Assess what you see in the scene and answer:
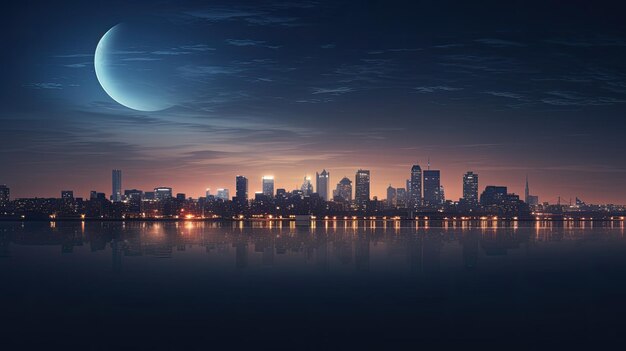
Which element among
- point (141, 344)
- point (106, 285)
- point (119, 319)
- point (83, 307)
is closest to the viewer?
point (141, 344)

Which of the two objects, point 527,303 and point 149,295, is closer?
point 527,303

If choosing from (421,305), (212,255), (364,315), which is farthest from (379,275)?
(212,255)

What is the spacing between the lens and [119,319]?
30.4 meters

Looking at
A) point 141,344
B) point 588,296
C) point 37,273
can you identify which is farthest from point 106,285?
point 588,296

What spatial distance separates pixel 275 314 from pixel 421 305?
9.15m

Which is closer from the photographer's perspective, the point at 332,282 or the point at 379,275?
the point at 332,282

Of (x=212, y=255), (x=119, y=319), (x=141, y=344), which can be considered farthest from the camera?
(x=212, y=255)

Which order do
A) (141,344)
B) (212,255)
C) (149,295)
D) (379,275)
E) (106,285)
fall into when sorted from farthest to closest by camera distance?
(212,255), (379,275), (106,285), (149,295), (141,344)

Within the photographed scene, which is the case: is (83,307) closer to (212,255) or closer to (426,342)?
(426,342)

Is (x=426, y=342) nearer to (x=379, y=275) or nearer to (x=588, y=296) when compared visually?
(x=588, y=296)

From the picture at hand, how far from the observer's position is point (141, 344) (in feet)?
82.1

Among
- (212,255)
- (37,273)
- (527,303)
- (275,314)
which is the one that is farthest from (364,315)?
(212,255)

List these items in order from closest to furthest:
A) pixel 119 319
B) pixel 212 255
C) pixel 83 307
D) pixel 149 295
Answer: pixel 119 319
pixel 83 307
pixel 149 295
pixel 212 255

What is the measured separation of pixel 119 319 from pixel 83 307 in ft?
18.0
